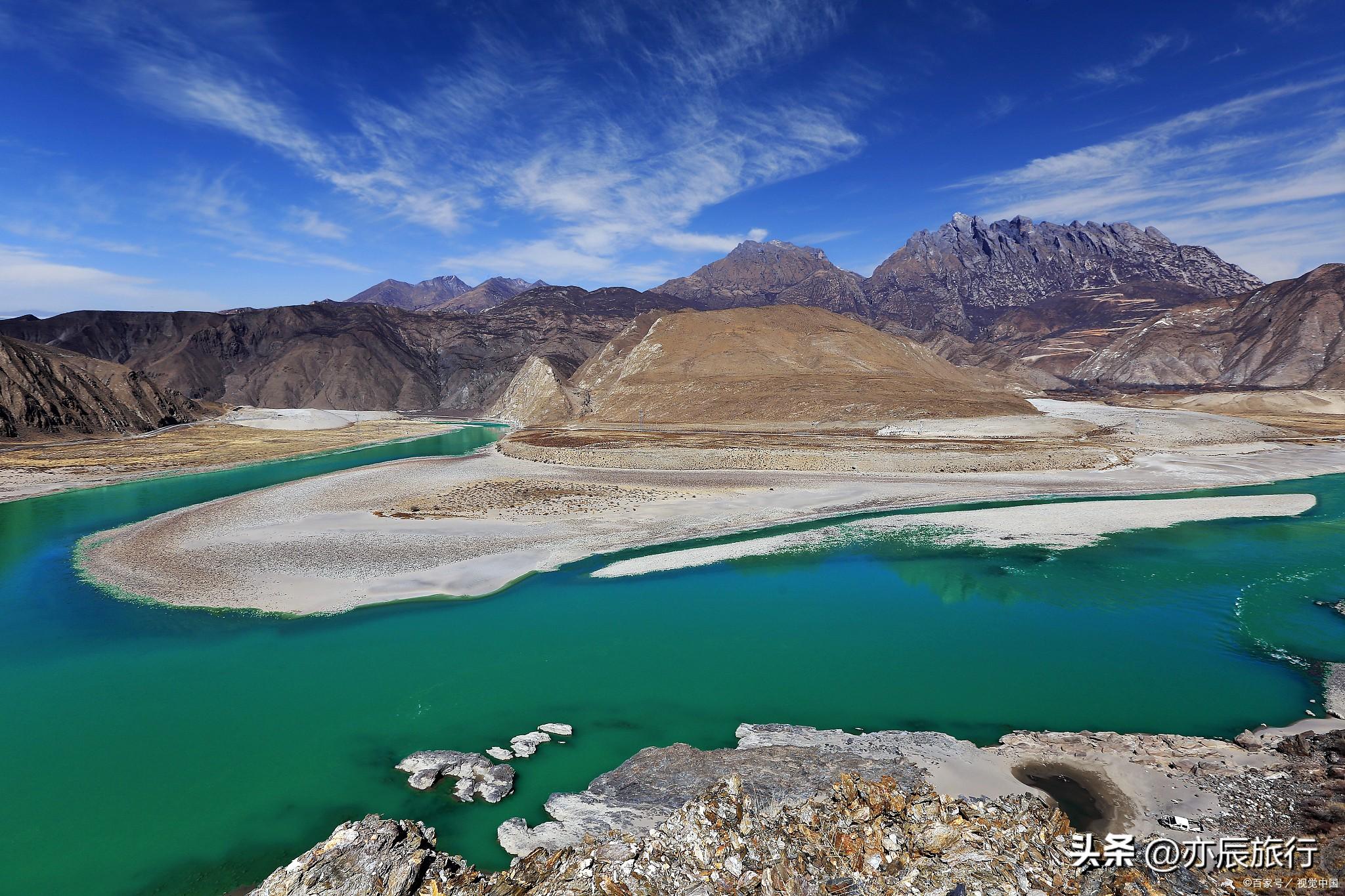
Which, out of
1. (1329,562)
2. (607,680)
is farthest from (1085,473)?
(607,680)

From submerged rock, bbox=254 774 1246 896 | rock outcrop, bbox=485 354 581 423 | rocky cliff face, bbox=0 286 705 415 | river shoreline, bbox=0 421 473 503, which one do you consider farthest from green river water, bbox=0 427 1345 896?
rocky cliff face, bbox=0 286 705 415

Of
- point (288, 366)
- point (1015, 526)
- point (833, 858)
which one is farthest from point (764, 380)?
point (288, 366)

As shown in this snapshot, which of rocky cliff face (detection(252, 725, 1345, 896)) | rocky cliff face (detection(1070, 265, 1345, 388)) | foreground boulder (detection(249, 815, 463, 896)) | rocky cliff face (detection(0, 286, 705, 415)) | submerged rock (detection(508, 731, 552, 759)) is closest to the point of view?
rocky cliff face (detection(252, 725, 1345, 896))

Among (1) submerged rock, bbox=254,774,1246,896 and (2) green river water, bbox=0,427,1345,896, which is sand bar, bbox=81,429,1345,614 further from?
(1) submerged rock, bbox=254,774,1246,896

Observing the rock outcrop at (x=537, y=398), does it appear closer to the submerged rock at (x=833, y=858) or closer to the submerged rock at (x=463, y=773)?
the submerged rock at (x=463, y=773)

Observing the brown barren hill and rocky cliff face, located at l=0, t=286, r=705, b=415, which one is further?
rocky cliff face, located at l=0, t=286, r=705, b=415
